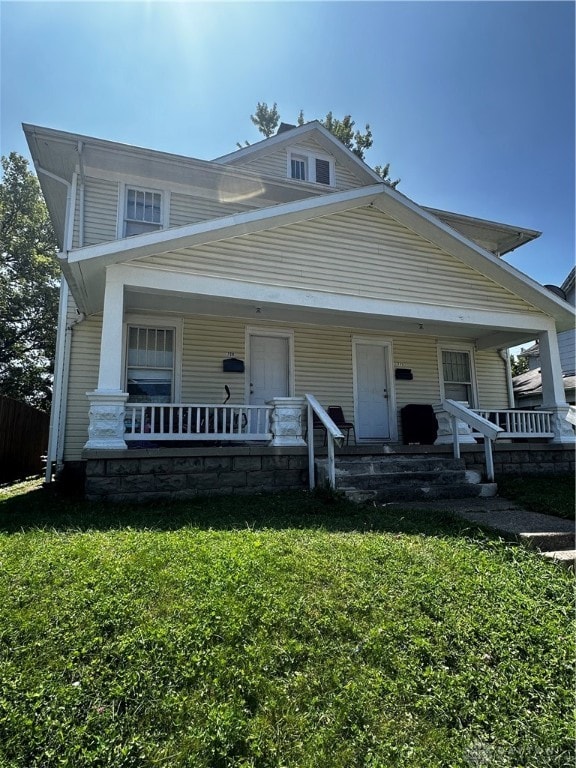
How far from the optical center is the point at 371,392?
9.62 m

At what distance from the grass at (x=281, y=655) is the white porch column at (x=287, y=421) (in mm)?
2723

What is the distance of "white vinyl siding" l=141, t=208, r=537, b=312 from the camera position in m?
6.71

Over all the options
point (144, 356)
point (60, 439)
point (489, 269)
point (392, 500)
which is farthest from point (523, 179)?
point (60, 439)

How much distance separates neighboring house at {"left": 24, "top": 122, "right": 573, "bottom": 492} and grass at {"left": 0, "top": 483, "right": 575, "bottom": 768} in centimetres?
294

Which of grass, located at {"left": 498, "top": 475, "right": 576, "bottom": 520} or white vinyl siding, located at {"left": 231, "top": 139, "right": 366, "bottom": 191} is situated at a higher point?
white vinyl siding, located at {"left": 231, "top": 139, "right": 366, "bottom": 191}

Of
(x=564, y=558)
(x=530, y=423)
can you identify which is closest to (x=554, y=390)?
(x=530, y=423)

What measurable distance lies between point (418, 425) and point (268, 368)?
3460mm

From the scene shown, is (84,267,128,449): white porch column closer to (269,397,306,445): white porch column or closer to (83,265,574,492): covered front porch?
(83,265,574,492): covered front porch

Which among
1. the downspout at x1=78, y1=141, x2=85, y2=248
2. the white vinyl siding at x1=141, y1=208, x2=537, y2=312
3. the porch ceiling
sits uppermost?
the downspout at x1=78, y1=141, x2=85, y2=248

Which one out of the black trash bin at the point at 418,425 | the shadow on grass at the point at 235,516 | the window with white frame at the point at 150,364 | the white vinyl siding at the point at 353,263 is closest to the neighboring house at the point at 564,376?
the black trash bin at the point at 418,425

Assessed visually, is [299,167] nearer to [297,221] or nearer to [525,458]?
[297,221]

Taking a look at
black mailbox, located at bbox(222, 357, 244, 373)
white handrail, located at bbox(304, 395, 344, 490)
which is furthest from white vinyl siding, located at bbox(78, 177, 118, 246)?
white handrail, located at bbox(304, 395, 344, 490)

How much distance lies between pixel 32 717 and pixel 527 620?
2.77 meters

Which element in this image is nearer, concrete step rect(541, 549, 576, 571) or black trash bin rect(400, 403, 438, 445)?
concrete step rect(541, 549, 576, 571)
